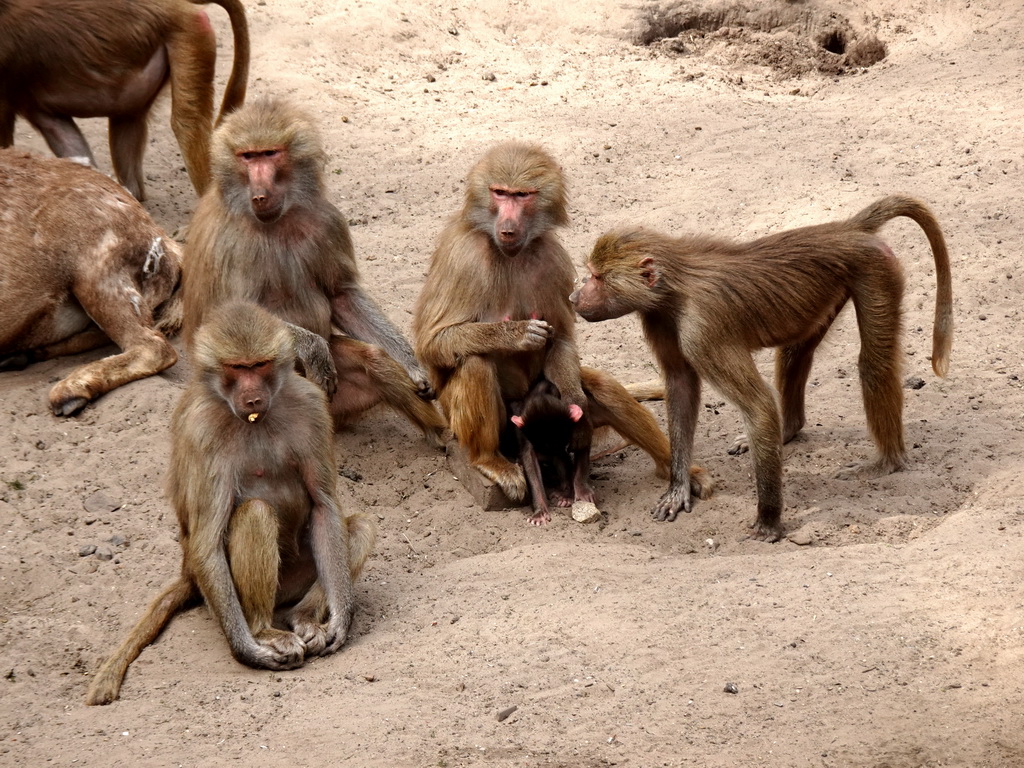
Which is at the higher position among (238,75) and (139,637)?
(238,75)

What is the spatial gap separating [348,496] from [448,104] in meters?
4.55

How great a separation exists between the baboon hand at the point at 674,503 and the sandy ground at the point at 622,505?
0.13 meters

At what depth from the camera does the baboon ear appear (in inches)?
217

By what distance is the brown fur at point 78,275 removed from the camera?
660 centimetres

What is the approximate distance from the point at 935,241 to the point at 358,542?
2.95 m

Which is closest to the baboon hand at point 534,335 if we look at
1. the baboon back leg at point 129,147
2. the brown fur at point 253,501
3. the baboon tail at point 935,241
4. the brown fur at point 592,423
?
the brown fur at point 592,423

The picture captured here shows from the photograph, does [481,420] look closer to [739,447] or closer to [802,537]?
[739,447]

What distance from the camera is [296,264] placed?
6.12 m

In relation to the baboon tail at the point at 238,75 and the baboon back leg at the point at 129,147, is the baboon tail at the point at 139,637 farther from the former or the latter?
the baboon back leg at the point at 129,147

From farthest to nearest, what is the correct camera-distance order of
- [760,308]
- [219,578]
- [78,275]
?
[78,275] → [760,308] → [219,578]

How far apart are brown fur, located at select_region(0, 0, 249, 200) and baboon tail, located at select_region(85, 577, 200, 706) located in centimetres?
376

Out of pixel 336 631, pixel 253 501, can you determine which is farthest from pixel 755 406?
pixel 253 501

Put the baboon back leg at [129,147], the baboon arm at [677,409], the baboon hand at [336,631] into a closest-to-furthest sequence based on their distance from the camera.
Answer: the baboon hand at [336,631] < the baboon arm at [677,409] < the baboon back leg at [129,147]

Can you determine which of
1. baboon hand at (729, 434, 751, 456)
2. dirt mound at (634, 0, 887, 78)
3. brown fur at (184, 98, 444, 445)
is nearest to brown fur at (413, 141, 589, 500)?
brown fur at (184, 98, 444, 445)
